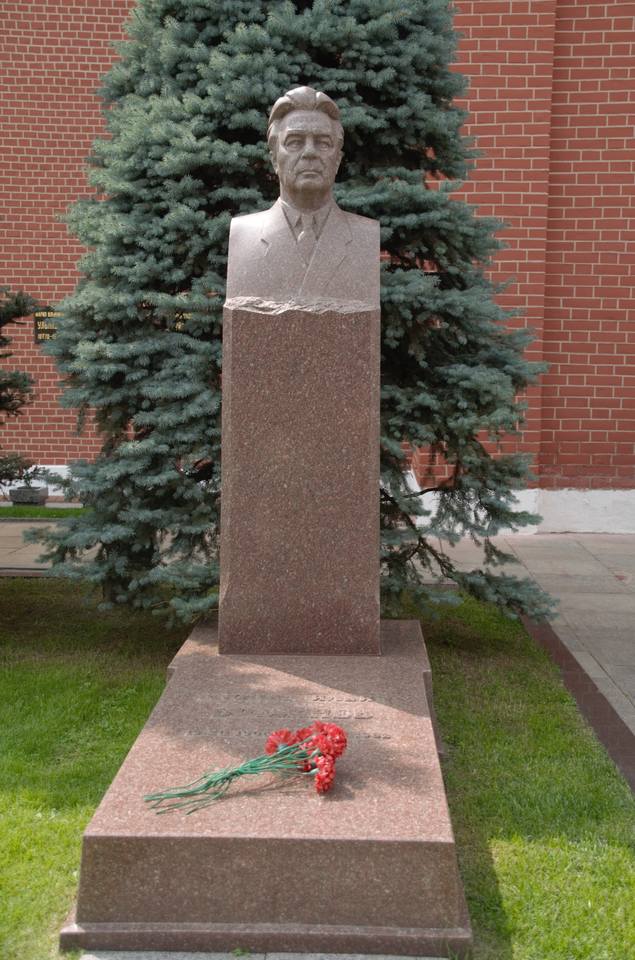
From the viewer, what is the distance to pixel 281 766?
3.16m

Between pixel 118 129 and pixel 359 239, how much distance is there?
236cm

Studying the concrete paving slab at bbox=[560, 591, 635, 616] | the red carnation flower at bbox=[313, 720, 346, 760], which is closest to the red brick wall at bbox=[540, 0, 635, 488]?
the concrete paving slab at bbox=[560, 591, 635, 616]

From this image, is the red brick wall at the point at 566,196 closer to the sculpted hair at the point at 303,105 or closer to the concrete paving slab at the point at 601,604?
the concrete paving slab at the point at 601,604

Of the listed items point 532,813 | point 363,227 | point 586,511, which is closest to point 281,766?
point 532,813

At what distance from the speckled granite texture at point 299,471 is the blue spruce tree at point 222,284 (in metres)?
1.10

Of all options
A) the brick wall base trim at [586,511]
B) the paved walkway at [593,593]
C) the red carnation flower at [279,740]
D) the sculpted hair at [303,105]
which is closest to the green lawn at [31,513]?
the brick wall base trim at [586,511]

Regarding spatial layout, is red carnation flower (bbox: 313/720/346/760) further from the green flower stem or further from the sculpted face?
the sculpted face

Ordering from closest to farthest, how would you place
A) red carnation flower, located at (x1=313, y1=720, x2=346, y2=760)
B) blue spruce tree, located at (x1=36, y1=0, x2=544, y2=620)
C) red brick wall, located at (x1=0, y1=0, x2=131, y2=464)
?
red carnation flower, located at (x1=313, y1=720, x2=346, y2=760), blue spruce tree, located at (x1=36, y1=0, x2=544, y2=620), red brick wall, located at (x1=0, y1=0, x2=131, y2=464)

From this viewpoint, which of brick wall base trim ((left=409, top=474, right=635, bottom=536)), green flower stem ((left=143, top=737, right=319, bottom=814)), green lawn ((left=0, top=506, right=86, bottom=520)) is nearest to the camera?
green flower stem ((left=143, top=737, right=319, bottom=814))

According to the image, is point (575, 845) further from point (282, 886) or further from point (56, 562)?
point (56, 562)

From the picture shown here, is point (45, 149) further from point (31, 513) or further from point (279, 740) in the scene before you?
point (279, 740)

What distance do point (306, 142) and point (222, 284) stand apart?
1.46 meters

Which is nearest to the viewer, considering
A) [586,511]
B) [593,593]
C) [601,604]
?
[601,604]

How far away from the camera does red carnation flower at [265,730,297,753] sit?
10.6 feet
